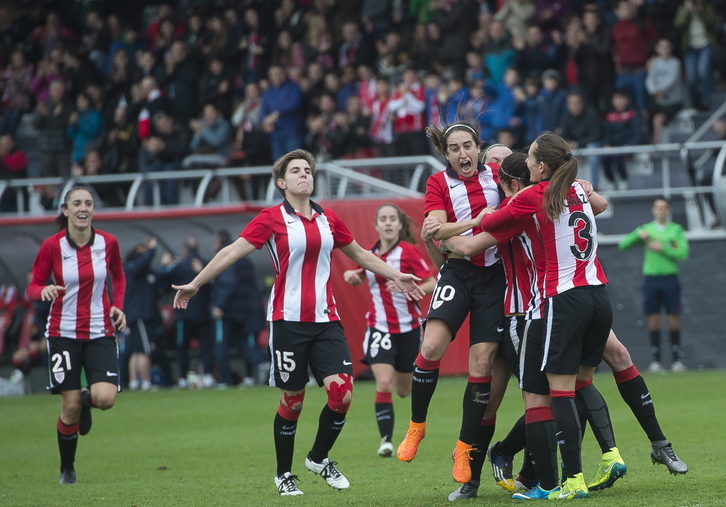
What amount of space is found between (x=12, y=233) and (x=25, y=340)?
1807 millimetres

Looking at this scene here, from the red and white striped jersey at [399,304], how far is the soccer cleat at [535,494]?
12.9 feet

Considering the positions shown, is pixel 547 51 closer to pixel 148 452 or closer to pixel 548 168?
pixel 148 452

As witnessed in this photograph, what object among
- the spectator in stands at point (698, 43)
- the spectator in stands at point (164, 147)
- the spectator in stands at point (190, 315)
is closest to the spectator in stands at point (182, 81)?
the spectator in stands at point (164, 147)

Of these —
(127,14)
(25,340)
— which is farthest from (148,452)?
(127,14)

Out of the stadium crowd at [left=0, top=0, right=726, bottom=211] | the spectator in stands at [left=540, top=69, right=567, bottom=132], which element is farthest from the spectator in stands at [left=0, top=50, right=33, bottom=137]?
the spectator in stands at [left=540, top=69, right=567, bottom=132]

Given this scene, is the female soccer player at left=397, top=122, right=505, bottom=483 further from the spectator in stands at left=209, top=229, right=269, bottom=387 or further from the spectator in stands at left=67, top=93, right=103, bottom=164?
the spectator in stands at left=67, top=93, right=103, bottom=164

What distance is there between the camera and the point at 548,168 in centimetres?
660

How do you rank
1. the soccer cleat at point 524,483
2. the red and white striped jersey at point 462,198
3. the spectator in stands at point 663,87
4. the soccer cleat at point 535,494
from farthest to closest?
the spectator in stands at point 663,87 < the red and white striped jersey at point 462,198 < the soccer cleat at point 524,483 < the soccer cleat at point 535,494

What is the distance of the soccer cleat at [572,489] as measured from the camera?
6.43 metres

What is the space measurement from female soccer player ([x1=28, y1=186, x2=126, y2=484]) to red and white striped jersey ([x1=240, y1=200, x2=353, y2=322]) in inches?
77.2

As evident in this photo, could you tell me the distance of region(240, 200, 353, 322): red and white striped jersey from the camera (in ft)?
24.7

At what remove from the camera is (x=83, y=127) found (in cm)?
2256

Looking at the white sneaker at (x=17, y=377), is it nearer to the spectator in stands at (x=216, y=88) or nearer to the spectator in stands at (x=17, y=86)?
the spectator in stands at (x=216, y=88)

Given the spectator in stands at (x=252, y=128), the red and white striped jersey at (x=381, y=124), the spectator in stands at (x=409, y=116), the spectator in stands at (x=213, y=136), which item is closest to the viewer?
the spectator in stands at (x=409, y=116)
